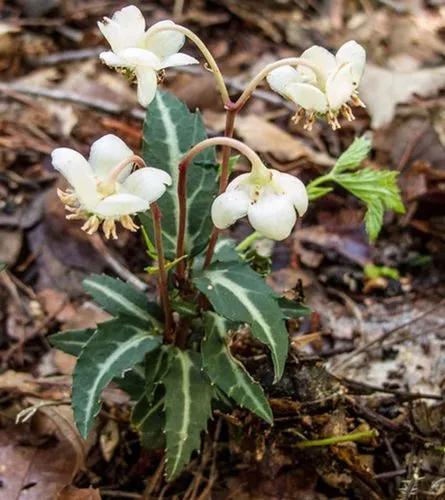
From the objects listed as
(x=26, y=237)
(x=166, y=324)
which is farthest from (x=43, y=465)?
(x=26, y=237)

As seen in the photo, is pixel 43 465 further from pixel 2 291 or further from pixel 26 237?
pixel 26 237

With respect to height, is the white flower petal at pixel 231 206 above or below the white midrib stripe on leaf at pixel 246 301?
above

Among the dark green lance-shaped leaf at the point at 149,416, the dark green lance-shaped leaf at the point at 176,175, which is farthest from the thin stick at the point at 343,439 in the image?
the dark green lance-shaped leaf at the point at 176,175

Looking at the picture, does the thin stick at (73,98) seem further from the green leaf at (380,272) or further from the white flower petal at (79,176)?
the white flower petal at (79,176)

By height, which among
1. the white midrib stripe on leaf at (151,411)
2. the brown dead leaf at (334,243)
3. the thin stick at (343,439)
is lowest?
the brown dead leaf at (334,243)

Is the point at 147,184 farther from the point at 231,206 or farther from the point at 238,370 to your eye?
the point at 238,370

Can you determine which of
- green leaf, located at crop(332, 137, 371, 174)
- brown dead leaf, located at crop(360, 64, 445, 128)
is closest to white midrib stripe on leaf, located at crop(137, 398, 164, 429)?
green leaf, located at crop(332, 137, 371, 174)
